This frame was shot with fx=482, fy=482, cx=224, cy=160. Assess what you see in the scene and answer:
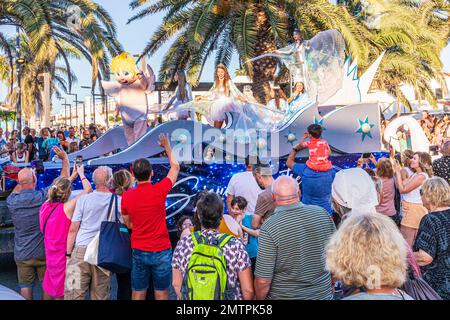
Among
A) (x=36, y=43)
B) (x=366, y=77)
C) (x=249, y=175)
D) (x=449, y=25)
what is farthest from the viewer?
(x=449, y=25)

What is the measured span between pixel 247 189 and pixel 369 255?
3234 millimetres

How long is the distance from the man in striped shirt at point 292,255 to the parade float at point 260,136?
405cm

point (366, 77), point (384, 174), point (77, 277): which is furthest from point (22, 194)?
point (366, 77)

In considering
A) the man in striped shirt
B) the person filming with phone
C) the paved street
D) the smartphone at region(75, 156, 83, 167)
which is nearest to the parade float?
the paved street

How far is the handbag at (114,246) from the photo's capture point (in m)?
3.97

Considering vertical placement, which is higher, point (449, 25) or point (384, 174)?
point (449, 25)

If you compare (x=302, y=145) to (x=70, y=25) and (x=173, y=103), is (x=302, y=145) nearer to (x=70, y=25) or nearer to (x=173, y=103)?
(x=173, y=103)

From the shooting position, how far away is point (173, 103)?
10.4m

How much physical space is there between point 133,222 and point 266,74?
1027 centimetres

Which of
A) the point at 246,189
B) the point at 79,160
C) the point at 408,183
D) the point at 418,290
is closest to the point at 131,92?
the point at 79,160

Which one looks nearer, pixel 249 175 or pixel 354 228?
pixel 354 228

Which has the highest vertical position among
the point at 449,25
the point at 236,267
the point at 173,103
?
the point at 449,25

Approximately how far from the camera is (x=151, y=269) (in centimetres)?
407

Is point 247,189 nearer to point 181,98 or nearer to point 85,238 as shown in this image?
point 85,238
